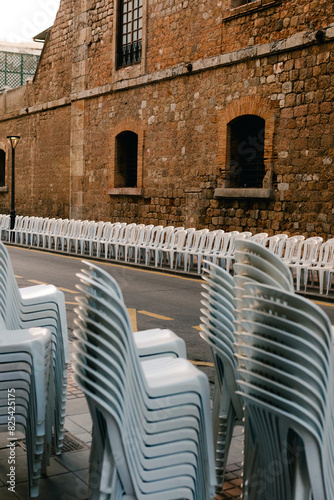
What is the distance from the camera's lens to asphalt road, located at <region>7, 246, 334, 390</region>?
23.3 ft

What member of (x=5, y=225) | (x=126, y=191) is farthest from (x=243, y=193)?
(x=5, y=225)

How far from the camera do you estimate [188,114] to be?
54.7 feet

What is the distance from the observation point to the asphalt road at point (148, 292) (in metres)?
7.10

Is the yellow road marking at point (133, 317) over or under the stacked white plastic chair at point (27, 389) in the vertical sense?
under

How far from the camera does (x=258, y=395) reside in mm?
2299

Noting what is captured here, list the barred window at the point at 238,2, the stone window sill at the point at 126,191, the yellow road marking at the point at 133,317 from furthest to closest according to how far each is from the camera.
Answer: the stone window sill at the point at 126,191 < the barred window at the point at 238,2 < the yellow road marking at the point at 133,317

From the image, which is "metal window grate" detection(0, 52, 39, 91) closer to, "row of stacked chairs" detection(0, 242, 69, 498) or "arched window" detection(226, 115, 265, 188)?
"arched window" detection(226, 115, 265, 188)

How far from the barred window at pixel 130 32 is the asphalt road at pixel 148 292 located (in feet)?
22.5

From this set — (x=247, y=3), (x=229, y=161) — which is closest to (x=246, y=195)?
(x=229, y=161)

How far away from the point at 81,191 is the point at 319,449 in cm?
1958

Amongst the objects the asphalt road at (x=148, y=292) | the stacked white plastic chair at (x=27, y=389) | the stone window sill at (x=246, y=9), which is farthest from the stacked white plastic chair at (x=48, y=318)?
the stone window sill at (x=246, y=9)

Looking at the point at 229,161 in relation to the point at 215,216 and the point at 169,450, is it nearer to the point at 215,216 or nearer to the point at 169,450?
the point at 215,216

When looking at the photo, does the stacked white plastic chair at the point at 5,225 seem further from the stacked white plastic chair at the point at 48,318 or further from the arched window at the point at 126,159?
the stacked white plastic chair at the point at 48,318

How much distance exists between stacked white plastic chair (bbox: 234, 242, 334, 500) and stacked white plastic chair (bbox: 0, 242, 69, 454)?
1.34 meters
